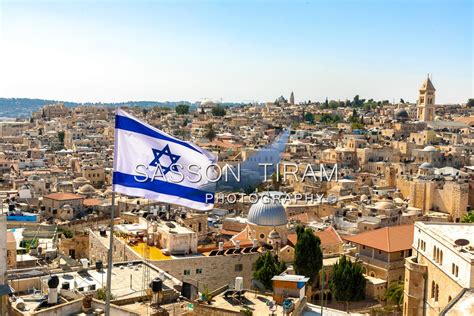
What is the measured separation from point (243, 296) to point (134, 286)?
135 inches

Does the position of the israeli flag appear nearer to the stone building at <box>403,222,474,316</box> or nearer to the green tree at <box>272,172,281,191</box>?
the stone building at <box>403,222,474,316</box>

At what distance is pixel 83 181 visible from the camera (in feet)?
161

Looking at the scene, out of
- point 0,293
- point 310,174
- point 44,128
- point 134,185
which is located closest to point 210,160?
point 134,185

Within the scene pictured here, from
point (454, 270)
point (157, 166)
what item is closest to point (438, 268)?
point (454, 270)

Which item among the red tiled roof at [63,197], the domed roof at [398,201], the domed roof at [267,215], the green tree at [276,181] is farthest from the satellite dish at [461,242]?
the green tree at [276,181]

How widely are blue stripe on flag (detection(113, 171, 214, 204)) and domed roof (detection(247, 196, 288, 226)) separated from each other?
59.5ft

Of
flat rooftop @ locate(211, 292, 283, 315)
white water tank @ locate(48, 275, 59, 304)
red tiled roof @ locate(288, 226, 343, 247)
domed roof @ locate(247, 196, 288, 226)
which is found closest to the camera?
white water tank @ locate(48, 275, 59, 304)

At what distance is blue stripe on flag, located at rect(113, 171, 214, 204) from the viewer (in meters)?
8.09

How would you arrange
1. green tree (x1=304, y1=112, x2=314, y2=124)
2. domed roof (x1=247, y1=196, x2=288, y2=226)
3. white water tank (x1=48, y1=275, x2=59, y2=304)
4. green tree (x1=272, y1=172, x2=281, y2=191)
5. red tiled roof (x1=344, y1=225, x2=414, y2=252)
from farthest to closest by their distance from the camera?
1. green tree (x1=304, y1=112, x2=314, y2=124)
2. green tree (x1=272, y1=172, x2=281, y2=191)
3. domed roof (x1=247, y1=196, x2=288, y2=226)
4. red tiled roof (x1=344, y1=225, x2=414, y2=252)
5. white water tank (x1=48, y1=275, x2=59, y2=304)

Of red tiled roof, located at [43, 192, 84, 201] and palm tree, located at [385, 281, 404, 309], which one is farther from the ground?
red tiled roof, located at [43, 192, 84, 201]

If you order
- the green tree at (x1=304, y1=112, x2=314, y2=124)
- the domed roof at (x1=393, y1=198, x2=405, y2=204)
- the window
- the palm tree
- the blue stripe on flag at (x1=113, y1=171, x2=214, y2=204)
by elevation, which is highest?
the green tree at (x1=304, y1=112, x2=314, y2=124)

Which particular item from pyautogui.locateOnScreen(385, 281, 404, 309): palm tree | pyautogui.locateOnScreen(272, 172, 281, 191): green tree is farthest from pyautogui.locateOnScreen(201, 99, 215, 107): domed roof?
pyautogui.locateOnScreen(385, 281, 404, 309): palm tree

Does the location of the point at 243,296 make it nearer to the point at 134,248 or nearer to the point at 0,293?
the point at 0,293

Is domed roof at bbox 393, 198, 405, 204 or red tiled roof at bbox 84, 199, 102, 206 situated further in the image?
red tiled roof at bbox 84, 199, 102, 206
